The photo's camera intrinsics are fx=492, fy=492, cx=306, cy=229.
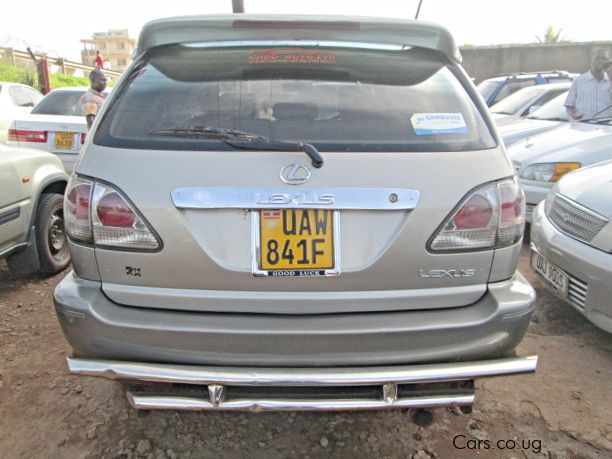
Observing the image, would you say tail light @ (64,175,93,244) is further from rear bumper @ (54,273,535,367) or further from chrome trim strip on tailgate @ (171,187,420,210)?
chrome trim strip on tailgate @ (171,187,420,210)

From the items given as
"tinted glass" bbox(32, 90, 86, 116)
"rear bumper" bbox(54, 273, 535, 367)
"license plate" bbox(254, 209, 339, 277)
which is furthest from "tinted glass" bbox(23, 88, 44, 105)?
"license plate" bbox(254, 209, 339, 277)

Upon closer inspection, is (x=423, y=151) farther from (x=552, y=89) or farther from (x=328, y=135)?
(x=552, y=89)

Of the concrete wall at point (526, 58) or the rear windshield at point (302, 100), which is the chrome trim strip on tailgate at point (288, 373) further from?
the concrete wall at point (526, 58)

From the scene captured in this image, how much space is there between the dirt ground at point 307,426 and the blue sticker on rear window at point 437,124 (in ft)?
4.34

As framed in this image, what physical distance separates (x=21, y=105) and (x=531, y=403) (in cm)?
1044

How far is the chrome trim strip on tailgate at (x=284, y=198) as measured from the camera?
1.65 metres

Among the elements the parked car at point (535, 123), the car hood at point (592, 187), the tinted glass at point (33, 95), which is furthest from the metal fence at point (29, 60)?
the car hood at point (592, 187)

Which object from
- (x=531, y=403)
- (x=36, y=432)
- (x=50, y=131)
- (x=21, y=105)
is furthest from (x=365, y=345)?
(x=21, y=105)

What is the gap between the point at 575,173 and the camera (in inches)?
137

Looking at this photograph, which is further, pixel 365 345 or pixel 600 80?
pixel 600 80

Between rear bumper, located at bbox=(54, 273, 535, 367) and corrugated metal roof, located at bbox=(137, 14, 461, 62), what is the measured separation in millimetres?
1109

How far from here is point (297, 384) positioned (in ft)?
5.40

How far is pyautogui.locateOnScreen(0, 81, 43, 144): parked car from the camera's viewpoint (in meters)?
8.76

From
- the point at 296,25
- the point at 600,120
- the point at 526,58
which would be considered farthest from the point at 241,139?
the point at 526,58
